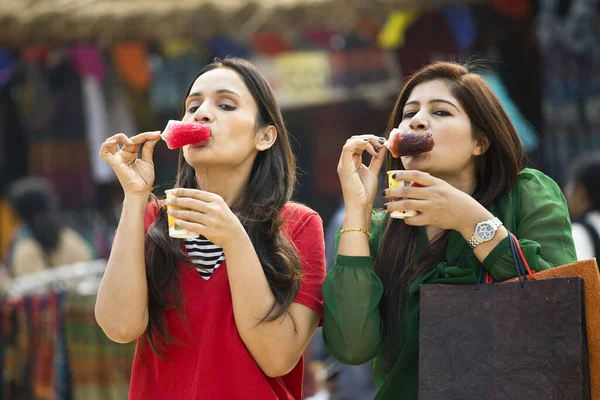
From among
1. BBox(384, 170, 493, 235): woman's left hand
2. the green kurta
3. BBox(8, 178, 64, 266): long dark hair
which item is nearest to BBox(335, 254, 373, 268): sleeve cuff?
the green kurta

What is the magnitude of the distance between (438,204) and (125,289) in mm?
1186

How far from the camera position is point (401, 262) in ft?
11.8

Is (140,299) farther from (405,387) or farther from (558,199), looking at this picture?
(558,199)

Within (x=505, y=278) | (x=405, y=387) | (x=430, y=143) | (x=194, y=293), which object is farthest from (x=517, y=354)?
(x=194, y=293)

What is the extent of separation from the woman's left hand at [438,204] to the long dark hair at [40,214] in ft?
17.4

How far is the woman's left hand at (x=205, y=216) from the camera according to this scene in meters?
3.23

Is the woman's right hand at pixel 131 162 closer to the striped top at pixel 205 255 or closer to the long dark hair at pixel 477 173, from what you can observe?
the striped top at pixel 205 255

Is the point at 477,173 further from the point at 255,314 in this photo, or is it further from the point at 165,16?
the point at 165,16

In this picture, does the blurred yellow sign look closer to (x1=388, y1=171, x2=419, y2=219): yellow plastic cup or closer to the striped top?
the striped top

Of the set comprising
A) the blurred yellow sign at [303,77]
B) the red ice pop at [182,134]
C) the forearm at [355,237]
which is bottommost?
the forearm at [355,237]

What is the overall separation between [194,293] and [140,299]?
0.69ft

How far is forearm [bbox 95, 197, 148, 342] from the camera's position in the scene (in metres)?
3.43

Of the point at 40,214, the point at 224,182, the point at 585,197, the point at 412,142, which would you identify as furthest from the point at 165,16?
the point at 412,142

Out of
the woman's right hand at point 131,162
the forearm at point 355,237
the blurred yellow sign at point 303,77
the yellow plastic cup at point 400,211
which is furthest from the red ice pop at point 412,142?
the blurred yellow sign at point 303,77
